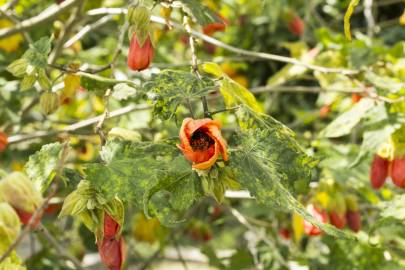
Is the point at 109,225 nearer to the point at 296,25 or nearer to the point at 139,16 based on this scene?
the point at 139,16

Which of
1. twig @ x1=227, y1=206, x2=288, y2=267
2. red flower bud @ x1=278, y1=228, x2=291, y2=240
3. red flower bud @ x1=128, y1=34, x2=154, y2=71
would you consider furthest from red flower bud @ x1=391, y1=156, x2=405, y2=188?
red flower bud @ x1=278, y1=228, x2=291, y2=240

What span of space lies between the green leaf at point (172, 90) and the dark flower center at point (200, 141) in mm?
50

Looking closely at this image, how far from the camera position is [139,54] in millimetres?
987

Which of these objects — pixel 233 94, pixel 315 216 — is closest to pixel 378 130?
pixel 315 216

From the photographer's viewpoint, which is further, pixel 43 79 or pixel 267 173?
pixel 43 79

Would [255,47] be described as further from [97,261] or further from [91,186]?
[91,186]

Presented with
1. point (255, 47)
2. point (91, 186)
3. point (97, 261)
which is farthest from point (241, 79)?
point (91, 186)

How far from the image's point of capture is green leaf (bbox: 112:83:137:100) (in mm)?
1017

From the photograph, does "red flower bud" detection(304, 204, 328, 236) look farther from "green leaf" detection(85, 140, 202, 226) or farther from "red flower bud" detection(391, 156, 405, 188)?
"green leaf" detection(85, 140, 202, 226)

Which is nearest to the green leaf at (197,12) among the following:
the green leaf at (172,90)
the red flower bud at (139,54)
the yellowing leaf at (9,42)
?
the red flower bud at (139,54)

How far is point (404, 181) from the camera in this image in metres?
1.15

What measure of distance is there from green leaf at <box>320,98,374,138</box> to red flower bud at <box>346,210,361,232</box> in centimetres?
28

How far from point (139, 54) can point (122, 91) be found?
72 millimetres

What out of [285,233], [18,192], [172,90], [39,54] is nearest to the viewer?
[18,192]
